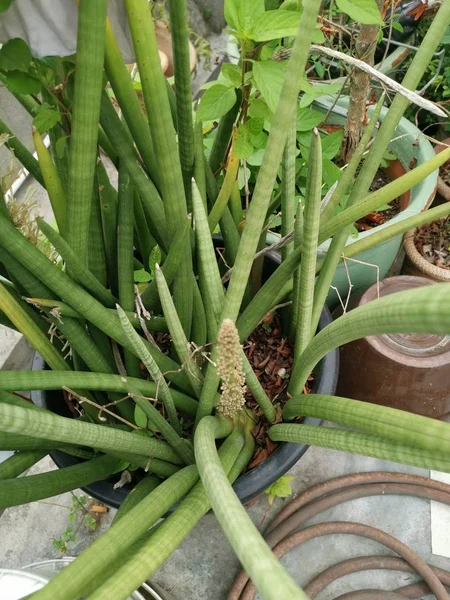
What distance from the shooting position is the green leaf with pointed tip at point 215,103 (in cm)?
55

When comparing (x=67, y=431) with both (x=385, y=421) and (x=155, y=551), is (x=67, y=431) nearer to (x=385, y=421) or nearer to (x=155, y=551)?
(x=155, y=551)

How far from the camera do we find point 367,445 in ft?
1.34

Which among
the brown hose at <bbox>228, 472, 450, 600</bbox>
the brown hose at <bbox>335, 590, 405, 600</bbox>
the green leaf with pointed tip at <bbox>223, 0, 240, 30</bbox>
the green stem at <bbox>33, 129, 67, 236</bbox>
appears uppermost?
the green leaf with pointed tip at <bbox>223, 0, 240, 30</bbox>

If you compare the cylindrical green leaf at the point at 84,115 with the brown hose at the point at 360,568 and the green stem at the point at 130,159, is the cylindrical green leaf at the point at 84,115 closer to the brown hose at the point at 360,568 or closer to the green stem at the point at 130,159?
the green stem at the point at 130,159

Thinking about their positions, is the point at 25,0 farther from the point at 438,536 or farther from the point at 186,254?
the point at 438,536

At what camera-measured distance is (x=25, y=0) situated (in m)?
0.33

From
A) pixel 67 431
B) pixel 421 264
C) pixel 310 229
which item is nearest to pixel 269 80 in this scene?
pixel 310 229

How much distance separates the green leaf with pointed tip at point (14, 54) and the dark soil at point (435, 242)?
835 mm

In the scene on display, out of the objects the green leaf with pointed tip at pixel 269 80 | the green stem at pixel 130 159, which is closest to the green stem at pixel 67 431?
the green stem at pixel 130 159

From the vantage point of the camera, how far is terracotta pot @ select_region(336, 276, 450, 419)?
2.56ft

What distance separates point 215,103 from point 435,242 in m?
0.65

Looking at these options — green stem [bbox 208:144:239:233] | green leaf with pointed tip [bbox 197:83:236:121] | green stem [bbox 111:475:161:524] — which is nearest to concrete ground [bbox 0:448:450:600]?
green stem [bbox 111:475:161:524]

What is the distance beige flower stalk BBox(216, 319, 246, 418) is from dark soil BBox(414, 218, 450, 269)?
2.13 feet

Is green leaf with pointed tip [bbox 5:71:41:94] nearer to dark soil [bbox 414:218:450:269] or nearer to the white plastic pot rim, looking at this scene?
the white plastic pot rim
